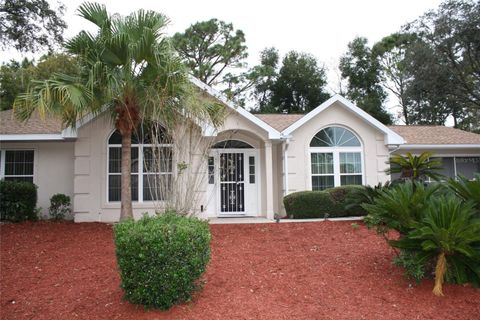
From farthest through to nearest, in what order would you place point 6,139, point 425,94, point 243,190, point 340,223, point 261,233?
1. point 425,94
2. point 243,190
3. point 6,139
4. point 340,223
5. point 261,233

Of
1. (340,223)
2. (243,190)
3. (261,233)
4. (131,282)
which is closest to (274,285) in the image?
(131,282)

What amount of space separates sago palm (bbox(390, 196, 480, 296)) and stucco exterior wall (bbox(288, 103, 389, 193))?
25.9 feet

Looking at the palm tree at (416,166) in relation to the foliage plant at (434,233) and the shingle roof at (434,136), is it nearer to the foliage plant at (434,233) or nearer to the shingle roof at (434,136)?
the shingle roof at (434,136)

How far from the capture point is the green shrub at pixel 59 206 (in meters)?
12.2

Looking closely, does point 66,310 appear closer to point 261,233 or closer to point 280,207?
point 261,233

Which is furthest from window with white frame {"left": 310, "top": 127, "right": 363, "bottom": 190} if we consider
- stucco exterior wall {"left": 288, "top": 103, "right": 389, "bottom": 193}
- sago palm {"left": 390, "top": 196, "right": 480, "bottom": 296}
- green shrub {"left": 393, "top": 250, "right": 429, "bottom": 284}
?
sago palm {"left": 390, "top": 196, "right": 480, "bottom": 296}

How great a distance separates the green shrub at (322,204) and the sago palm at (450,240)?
6.14 meters

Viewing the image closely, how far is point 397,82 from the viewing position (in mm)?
35844

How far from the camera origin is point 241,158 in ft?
45.2

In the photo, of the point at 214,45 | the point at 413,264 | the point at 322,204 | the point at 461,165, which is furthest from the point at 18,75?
the point at 413,264

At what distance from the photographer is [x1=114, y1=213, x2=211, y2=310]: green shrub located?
4.70m

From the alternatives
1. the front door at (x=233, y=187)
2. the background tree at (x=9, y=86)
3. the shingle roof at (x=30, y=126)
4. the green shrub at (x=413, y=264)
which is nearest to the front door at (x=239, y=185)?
the front door at (x=233, y=187)

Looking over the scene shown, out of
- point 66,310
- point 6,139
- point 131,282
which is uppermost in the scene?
point 6,139

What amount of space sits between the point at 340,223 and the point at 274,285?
519cm
